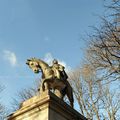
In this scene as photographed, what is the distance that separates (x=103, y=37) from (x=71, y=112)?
518cm

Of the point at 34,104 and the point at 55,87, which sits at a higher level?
the point at 55,87

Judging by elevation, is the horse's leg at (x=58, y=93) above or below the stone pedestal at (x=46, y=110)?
above

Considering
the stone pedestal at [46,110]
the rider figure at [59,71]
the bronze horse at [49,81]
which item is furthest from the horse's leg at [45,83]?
the stone pedestal at [46,110]

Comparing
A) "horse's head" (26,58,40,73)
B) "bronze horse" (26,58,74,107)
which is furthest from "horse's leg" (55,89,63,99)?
"horse's head" (26,58,40,73)

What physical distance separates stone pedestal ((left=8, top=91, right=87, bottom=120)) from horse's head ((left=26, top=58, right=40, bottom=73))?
3.69 ft

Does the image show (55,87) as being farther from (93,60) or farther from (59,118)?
(93,60)

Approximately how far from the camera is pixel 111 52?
38.7 ft

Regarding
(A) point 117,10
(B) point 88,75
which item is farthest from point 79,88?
(A) point 117,10

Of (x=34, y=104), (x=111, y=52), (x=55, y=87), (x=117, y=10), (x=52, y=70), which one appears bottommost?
(x=34, y=104)

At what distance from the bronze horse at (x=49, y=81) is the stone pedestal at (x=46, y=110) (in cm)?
63

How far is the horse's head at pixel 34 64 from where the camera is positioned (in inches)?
329

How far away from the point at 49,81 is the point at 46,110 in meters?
1.14

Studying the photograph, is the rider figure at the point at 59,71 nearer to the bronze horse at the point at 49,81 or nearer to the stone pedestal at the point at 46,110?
the bronze horse at the point at 49,81

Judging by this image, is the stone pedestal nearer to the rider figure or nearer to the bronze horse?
the bronze horse
